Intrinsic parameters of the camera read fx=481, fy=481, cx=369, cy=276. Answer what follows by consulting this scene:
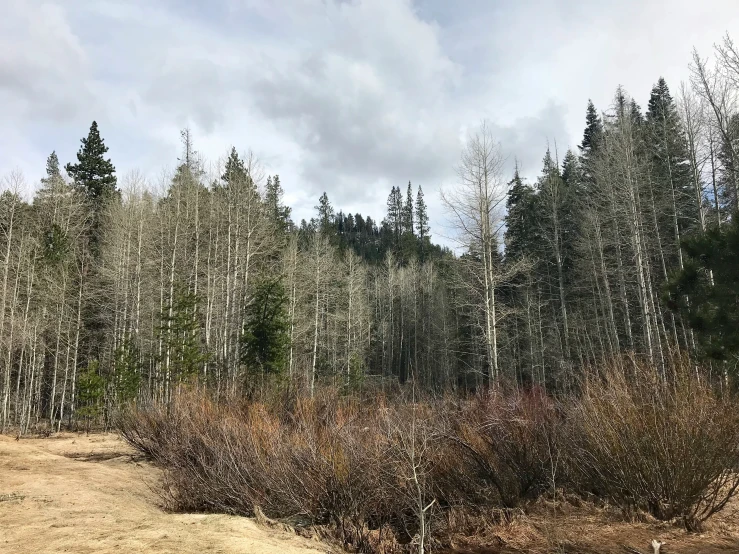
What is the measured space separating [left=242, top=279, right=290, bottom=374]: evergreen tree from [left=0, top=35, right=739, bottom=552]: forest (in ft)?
0.33

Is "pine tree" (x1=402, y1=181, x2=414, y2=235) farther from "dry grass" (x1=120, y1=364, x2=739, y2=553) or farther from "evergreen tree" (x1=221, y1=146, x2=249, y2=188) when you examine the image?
"dry grass" (x1=120, y1=364, x2=739, y2=553)

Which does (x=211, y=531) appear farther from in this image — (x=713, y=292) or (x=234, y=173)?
(x=234, y=173)

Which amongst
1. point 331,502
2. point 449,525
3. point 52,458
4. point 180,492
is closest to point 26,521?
point 180,492

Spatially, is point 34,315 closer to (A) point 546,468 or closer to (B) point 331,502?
(B) point 331,502

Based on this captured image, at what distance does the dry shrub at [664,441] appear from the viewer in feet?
16.9

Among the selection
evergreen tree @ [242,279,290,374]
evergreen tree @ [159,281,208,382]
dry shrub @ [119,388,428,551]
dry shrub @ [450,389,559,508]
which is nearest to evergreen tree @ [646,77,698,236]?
evergreen tree @ [242,279,290,374]

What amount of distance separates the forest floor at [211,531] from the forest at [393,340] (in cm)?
36

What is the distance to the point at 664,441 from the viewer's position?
5.20m

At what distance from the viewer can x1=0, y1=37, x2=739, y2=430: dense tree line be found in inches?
698

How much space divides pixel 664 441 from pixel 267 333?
1761cm

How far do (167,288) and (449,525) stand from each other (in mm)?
23778

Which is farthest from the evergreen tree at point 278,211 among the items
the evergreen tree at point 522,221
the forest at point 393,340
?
the evergreen tree at point 522,221

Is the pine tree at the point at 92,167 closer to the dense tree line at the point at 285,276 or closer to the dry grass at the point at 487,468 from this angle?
the dense tree line at the point at 285,276

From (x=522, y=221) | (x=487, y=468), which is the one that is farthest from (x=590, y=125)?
(x=487, y=468)
